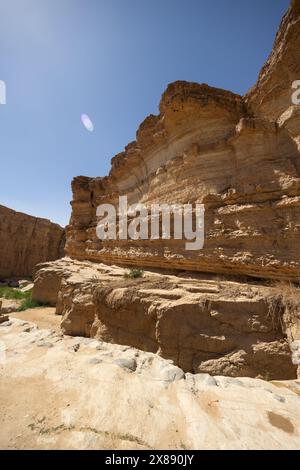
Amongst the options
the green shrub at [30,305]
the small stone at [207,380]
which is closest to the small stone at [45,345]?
the small stone at [207,380]

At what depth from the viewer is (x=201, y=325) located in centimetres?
446

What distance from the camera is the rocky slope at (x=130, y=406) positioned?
1435 millimetres

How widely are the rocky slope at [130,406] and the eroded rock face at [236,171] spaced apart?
391 cm

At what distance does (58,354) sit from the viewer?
8.78 feet

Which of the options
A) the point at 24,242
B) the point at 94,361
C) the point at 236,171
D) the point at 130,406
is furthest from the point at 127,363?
the point at 24,242

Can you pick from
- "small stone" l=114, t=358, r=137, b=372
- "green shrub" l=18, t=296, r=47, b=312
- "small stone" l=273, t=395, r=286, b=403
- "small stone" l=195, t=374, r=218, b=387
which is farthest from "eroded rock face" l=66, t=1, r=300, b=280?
"green shrub" l=18, t=296, r=47, b=312

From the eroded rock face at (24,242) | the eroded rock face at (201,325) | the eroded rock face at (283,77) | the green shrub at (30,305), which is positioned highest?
the eroded rock face at (283,77)

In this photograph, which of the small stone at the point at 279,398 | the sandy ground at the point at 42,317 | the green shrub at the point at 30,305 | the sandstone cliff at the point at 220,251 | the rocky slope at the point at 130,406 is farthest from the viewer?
the green shrub at the point at 30,305

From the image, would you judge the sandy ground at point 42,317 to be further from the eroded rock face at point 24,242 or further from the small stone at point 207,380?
the eroded rock face at point 24,242

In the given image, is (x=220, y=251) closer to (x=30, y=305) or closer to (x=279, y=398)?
(x=279, y=398)

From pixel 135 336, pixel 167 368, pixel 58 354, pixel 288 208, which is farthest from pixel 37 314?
pixel 288 208

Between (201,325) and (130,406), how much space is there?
304 cm

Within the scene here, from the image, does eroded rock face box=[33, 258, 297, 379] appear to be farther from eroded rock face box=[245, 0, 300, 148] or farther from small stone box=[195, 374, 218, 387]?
eroded rock face box=[245, 0, 300, 148]
